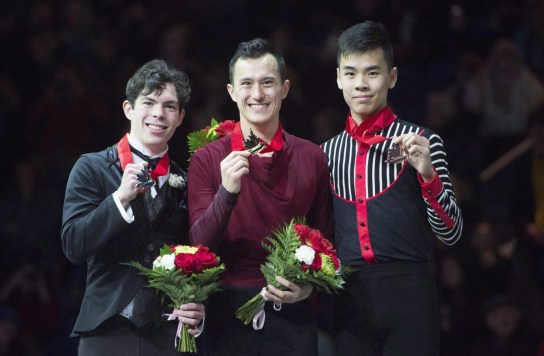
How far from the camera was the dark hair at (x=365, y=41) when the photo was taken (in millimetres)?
4660

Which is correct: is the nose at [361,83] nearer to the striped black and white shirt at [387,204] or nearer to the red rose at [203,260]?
the striped black and white shirt at [387,204]

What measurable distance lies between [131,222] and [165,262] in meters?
0.23

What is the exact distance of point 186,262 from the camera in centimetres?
424

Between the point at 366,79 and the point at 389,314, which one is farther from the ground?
the point at 366,79

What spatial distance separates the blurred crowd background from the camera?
7270 mm

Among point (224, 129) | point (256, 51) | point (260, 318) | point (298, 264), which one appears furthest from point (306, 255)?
point (256, 51)

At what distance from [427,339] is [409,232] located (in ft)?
1.55

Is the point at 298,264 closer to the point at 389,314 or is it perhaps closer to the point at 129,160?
the point at 389,314

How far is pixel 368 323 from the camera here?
451cm

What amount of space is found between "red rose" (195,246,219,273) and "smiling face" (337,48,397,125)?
974 millimetres

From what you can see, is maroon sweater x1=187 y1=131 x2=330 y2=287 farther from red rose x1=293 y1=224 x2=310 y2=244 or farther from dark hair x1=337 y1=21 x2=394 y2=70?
dark hair x1=337 y1=21 x2=394 y2=70

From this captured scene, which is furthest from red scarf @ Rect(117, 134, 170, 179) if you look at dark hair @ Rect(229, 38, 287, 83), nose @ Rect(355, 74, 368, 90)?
nose @ Rect(355, 74, 368, 90)

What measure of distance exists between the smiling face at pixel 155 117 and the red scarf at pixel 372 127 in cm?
83

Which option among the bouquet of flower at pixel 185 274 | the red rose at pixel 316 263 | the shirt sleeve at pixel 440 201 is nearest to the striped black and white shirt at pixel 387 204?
the shirt sleeve at pixel 440 201
